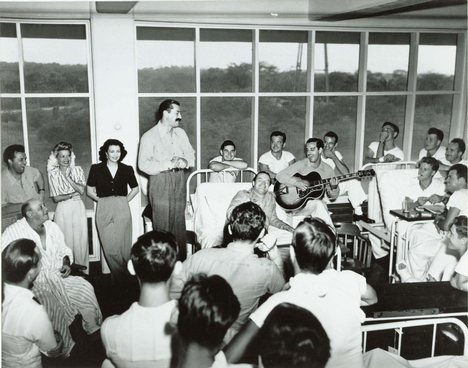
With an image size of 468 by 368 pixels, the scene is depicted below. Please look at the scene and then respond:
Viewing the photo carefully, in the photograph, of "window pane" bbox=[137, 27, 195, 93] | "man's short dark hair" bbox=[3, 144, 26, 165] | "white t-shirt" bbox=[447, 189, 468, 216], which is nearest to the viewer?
"white t-shirt" bbox=[447, 189, 468, 216]

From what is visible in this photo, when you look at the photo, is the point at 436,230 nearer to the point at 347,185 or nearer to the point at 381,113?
the point at 347,185

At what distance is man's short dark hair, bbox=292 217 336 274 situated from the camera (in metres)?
2.20

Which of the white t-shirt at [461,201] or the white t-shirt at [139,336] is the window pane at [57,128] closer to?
the white t-shirt at [461,201]

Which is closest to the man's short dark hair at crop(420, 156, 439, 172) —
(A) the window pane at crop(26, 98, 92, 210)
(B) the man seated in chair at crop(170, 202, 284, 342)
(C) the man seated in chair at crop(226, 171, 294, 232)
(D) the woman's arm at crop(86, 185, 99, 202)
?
(C) the man seated in chair at crop(226, 171, 294, 232)

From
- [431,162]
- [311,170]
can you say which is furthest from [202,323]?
[431,162]

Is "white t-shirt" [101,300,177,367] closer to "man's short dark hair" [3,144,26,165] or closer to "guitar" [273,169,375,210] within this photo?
"man's short dark hair" [3,144,26,165]

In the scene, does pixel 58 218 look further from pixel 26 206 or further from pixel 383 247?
pixel 383 247

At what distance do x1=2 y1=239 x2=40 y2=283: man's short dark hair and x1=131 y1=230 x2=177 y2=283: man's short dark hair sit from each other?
746 millimetres

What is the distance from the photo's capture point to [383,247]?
16.8 ft

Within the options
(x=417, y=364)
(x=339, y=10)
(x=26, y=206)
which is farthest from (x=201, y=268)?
(x=339, y=10)

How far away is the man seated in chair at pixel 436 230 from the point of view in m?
4.12

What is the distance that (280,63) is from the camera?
27.9 m

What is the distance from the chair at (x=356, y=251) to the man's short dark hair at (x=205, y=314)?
3.04 m

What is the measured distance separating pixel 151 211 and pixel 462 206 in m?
2.96
